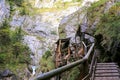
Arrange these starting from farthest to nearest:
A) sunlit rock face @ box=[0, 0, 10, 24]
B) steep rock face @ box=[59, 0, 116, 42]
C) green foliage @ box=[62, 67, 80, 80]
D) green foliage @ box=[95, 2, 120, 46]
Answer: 1. sunlit rock face @ box=[0, 0, 10, 24]
2. steep rock face @ box=[59, 0, 116, 42]
3. green foliage @ box=[95, 2, 120, 46]
4. green foliage @ box=[62, 67, 80, 80]

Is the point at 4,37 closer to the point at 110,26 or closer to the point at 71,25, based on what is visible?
the point at 71,25

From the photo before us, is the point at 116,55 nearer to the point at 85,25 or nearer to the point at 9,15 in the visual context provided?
the point at 85,25

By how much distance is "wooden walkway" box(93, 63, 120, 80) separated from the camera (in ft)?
23.4

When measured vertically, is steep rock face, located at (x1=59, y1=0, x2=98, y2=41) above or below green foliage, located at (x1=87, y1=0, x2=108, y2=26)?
below

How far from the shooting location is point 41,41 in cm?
5747

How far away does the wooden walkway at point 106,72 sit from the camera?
712 centimetres

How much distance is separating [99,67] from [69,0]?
5954 cm

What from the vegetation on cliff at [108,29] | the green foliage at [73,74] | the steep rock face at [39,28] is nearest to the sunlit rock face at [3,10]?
the steep rock face at [39,28]

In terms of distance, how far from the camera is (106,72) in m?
7.81

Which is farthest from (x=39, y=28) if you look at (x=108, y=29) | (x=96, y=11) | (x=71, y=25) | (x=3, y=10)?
(x=108, y=29)

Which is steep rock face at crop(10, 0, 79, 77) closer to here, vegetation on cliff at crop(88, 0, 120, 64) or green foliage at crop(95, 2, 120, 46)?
vegetation on cliff at crop(88, 0, 120, 64)

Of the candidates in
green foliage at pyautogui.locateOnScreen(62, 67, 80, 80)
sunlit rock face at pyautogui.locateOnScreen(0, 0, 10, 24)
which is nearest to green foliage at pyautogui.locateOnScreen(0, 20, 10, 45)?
sunlit rock face at pyautogui.locateOnScreen(0, 0, 10, 24)

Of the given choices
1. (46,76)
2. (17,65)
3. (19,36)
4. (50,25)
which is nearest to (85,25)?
(46,76)

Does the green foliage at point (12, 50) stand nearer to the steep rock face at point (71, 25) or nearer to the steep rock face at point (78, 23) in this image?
the steep rock face at point (71, 25)
